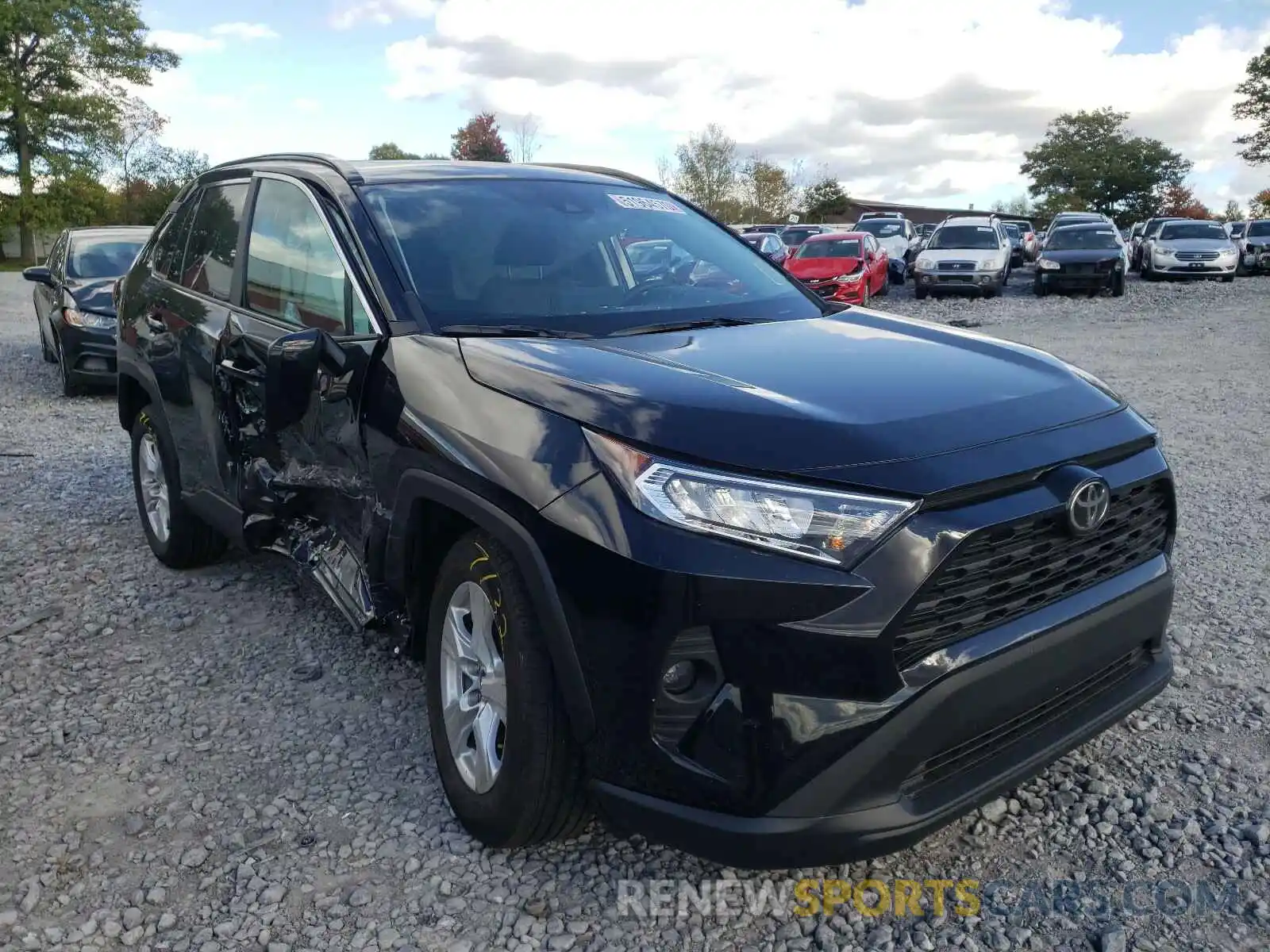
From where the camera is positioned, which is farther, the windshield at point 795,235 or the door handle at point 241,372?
the windshield at point 795,235

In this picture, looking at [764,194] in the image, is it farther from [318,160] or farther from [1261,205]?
[318,160]

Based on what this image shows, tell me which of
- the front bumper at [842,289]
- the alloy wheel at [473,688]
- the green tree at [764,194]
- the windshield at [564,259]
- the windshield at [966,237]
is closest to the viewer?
the alloy wheel at [473,688]

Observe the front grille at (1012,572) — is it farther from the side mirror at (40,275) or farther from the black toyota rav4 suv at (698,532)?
the side mirror at (40,275)

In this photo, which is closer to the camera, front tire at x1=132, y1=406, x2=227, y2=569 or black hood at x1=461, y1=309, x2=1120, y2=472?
black hood at x1=461, y1=309, x2=1120, y2=472

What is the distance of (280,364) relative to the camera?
321cm

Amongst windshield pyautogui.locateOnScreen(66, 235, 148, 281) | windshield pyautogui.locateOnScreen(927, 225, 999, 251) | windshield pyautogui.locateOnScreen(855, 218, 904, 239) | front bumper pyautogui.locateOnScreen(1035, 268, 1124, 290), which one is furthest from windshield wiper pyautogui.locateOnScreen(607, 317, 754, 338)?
windshield pyautogui.locateOnScreen(855, 218, 904, 239)

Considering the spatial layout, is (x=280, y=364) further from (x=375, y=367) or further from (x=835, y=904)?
(x=835, y=904)

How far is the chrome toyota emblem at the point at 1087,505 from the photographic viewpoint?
2.38 m

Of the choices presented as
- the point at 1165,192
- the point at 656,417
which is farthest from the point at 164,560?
the point at 1165,192

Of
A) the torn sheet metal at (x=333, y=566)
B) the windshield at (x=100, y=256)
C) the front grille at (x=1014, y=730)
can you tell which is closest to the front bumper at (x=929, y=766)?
the front grille at (x=1014, y=730)

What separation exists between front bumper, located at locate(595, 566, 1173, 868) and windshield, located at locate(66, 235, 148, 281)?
418 inches

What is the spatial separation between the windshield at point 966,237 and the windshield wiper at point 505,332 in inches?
763

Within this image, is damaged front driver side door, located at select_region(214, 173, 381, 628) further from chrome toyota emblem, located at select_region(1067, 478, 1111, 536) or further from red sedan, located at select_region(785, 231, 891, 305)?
red sedan, located at select_region(785, 231, 891, 305)

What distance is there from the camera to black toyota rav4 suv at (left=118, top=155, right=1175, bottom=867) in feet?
7.07
